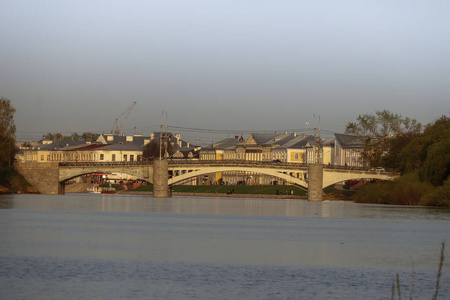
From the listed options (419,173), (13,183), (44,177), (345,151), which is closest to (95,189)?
(44,177)

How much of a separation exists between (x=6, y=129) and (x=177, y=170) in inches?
1036

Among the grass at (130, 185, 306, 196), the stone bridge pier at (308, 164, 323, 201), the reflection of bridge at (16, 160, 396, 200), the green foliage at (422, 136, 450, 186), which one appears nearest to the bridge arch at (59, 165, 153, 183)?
the reflection of bridge at (16, 160, 396, 200)

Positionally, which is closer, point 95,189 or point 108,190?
point 108,190

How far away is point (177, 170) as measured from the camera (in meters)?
131

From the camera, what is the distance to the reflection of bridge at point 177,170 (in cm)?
12225

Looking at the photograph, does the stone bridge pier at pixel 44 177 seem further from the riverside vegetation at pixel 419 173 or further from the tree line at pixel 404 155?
the riverside vegetation at pixel 419 173

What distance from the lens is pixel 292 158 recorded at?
192125 mm

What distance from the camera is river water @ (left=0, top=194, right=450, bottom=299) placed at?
29.3 m

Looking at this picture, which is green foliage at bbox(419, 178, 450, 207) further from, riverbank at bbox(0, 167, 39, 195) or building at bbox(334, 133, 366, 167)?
building at bbox(334, 133, 366, 167)

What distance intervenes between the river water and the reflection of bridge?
5621 cm

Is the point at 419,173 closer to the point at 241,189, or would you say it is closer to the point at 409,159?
the point at 409,159

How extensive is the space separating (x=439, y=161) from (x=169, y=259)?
5248 cm

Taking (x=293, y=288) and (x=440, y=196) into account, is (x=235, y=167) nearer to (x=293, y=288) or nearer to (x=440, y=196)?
(x=440, y=196)

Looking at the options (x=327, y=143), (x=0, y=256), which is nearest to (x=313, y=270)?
(x=0, y=256)
